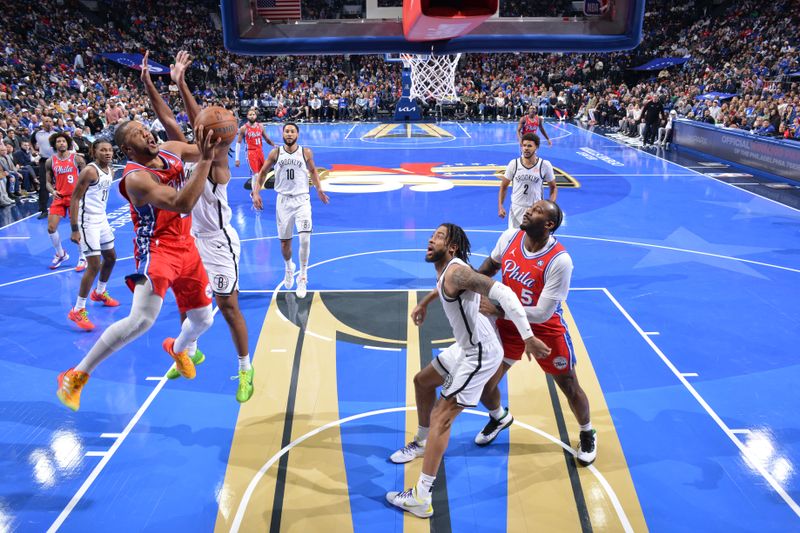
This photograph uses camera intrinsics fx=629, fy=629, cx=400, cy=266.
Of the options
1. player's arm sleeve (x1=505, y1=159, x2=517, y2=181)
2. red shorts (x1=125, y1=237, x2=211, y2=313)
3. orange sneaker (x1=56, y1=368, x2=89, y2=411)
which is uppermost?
player's arm sleeve (x1=505, y1=159, x2=517, y2=181)

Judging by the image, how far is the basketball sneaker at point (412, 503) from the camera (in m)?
4.08

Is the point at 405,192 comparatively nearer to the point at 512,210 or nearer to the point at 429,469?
the point at 512,210

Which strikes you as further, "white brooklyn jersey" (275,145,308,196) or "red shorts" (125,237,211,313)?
"white brooklyn jersey" (275,145,308,196)

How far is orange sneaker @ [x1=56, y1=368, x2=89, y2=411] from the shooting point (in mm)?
4398

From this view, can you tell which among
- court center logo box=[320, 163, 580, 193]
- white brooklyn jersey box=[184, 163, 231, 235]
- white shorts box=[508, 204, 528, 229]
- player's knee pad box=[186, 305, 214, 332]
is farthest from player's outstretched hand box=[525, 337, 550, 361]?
court center logo box=[320, 163, 580, 193]

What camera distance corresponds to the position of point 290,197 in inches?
313

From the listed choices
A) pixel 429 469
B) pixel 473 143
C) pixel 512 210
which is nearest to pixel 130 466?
pixel 429 469

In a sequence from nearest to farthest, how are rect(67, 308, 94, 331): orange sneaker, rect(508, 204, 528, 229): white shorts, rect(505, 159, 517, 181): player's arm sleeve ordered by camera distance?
1. rect(67, 308, 94, 331): orange sneaker
2. rect(508, 204, 528, 229): white shorts
3. rect(505, 159, 517, 181): player's arm sleeve

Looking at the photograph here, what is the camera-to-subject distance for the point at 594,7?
538cm

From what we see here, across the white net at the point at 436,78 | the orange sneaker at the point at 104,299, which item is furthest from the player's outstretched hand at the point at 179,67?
the white net at the point at 436,78

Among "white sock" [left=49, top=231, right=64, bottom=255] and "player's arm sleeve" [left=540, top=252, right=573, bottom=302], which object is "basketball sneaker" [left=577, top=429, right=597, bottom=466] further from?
"white sock" [left=49, top=231, right=64, bottom=255]

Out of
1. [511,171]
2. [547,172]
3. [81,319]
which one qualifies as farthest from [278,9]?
[81,319]

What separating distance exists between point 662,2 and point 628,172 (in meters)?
19.6

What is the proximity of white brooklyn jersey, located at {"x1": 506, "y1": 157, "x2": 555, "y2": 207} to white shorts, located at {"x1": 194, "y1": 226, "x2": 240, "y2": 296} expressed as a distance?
4203mm
